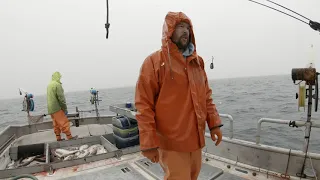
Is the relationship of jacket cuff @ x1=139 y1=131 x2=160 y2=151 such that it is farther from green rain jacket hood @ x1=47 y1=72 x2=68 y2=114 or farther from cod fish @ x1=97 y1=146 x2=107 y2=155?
green rain jacket hood @ x1=47 y1=72 x2=68 y2=114

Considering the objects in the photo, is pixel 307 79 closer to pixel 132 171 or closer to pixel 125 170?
pixel 132 171

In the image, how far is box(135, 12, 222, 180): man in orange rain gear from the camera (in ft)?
6.44

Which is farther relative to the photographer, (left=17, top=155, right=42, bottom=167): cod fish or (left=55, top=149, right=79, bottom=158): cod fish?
(left=55, top=149, right=79, bottom=158): cod fish

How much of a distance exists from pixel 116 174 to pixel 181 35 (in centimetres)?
268

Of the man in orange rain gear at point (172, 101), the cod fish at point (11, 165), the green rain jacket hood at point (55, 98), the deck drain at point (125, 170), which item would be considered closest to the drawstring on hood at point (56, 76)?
the green rain jacket hood at point (55, 98)

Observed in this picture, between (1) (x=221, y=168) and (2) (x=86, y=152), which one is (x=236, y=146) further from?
(2) (x=86, y=152)

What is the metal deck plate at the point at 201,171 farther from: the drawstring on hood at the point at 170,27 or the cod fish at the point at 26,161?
the cod fish at the point at 26,161

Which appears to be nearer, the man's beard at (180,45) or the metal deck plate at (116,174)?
the man's beard at (180,45)

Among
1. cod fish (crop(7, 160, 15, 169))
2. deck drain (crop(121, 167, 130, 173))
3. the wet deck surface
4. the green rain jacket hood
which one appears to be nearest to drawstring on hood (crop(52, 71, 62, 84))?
the green rain jacket hood

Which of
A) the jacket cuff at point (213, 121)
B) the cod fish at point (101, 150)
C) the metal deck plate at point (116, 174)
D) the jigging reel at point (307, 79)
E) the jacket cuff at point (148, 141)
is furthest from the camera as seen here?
the cod fish at point (101, 150)

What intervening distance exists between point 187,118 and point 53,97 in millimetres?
4819

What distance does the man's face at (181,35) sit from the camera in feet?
6.64

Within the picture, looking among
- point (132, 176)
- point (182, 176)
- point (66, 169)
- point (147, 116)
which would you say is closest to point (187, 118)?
point (147, 116)

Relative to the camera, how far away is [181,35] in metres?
2.02
